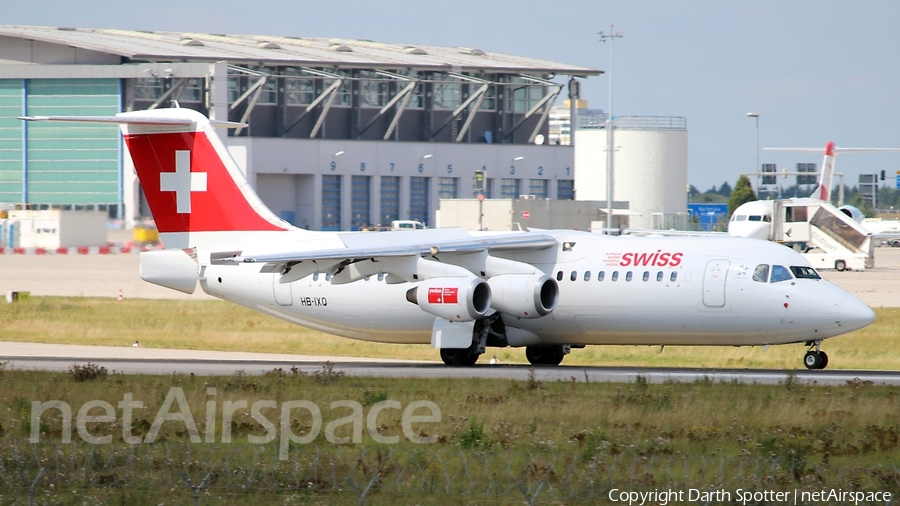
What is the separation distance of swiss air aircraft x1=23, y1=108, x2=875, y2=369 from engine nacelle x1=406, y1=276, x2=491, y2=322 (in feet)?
0.09

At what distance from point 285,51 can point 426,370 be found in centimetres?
7254

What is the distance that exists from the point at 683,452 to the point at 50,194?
259ft

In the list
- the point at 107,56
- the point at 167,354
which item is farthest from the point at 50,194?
the point at 167,354

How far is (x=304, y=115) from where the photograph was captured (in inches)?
3684

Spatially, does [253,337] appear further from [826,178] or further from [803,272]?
[826,178]

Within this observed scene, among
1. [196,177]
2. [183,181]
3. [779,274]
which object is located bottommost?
[779,274]

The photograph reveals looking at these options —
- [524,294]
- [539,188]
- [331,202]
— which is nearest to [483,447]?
[524,294]

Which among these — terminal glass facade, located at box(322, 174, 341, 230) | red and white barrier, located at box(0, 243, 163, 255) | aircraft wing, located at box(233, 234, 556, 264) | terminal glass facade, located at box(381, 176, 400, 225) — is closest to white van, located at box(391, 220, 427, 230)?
terminal glass facade, located at box(381, 176, 400, 225)

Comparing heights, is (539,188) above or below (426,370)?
above

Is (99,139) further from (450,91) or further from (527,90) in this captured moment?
(527,90)

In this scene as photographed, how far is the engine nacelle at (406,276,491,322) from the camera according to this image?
87.5 feet

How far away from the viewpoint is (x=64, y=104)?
84.8 metres

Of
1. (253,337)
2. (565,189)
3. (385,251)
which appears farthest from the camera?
(565,189)

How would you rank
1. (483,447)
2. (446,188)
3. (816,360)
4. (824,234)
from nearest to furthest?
1. (483,447)
2. (816,360)
3. (824,234)
4. (446,188)
